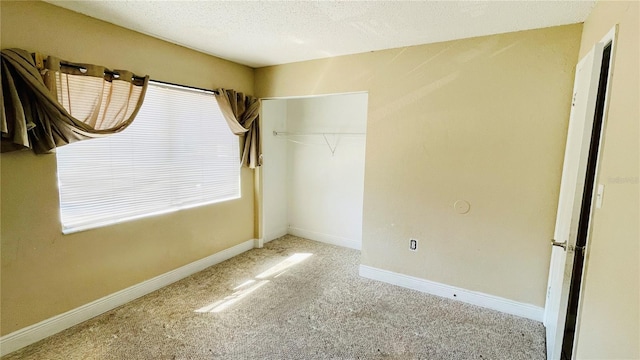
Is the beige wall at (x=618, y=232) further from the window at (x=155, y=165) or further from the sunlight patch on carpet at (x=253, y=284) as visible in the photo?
the window at (x=155, y=165)

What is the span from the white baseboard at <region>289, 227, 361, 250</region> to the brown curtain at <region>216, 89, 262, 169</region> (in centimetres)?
135

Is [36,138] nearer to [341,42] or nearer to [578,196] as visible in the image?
[341,42]

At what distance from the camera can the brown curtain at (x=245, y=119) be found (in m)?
3.27

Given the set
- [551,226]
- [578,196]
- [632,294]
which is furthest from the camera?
[551,226]

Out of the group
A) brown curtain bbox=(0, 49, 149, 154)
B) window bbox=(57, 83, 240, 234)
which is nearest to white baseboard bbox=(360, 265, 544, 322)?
window bbox=(57, 83, 240, 234)

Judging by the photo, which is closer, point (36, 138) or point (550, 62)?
point (36, 138)

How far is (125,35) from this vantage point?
2434 mm

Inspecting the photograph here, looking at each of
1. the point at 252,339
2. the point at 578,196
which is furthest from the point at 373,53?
the point at 252,339

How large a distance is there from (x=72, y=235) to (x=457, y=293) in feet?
10.6

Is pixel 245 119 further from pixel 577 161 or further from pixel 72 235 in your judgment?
pixel 577 161

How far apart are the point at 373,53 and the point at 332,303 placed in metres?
2.39

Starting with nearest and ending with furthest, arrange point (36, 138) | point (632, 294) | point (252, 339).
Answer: point (632, 294)
point (36, 138)
point (252, 339)

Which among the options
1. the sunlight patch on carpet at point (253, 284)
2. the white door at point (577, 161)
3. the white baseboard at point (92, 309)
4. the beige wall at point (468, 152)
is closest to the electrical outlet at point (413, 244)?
the beige wall at point (468, 152)

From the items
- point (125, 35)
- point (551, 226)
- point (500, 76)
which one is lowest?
point (551, 226)
